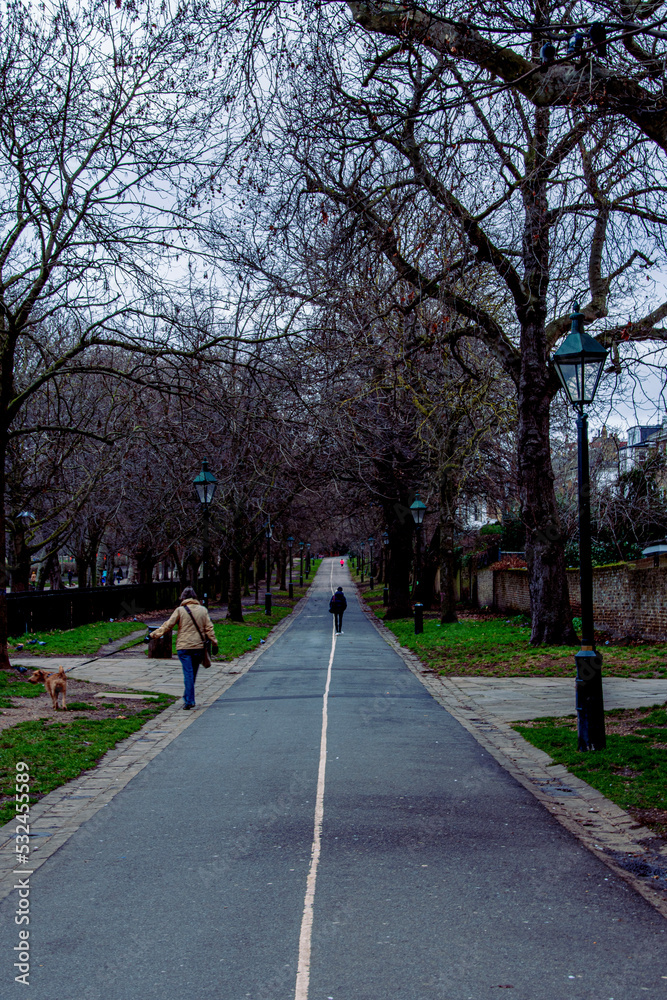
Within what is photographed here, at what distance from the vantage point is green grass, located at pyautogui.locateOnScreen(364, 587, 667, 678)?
636 inches

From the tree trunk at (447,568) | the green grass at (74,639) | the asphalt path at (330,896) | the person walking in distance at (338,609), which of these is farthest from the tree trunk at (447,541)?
the asphalt path at (330,896)

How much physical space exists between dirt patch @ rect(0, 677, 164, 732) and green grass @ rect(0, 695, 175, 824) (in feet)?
0.93

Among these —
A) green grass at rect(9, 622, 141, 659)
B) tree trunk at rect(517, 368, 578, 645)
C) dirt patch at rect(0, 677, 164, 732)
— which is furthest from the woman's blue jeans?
tree trunk at rect(517, 368, 578, 645)

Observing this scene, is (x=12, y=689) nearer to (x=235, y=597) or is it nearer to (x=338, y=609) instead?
(x=338, y=609)

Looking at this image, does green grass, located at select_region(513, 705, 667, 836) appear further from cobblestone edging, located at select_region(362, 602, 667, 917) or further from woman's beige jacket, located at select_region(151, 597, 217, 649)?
woman's beige jacket, located at select_region(151, 597, 217, 649)

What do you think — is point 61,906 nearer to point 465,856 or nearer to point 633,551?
point 465,856

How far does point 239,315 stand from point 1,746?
7.40 meters

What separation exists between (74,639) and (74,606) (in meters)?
6.06

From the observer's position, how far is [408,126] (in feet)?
30.8

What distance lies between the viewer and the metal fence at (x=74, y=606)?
24141 millimetres

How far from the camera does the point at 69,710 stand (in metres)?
11.9

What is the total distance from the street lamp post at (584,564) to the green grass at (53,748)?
501 cm

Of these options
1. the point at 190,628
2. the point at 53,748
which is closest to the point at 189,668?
the point at 190,628

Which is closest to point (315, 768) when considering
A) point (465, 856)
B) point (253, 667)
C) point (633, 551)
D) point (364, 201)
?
point (465, 856)
